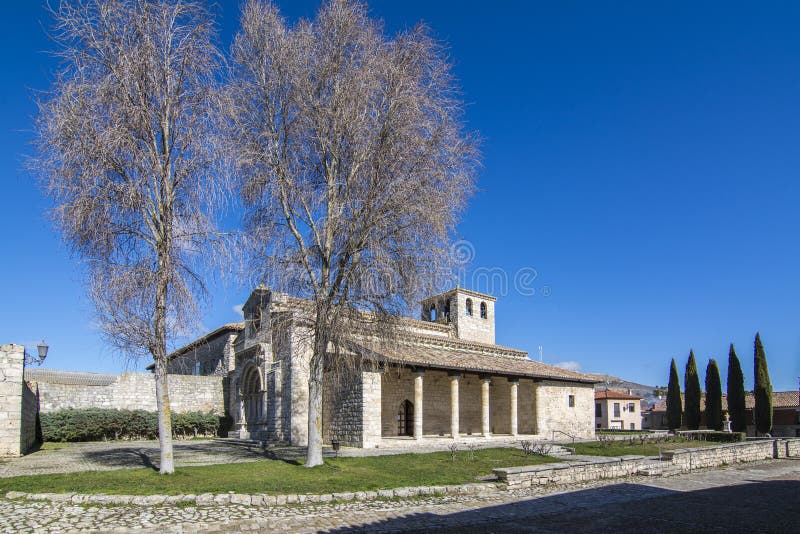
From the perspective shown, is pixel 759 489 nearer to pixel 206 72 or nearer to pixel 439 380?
pixel 439 380

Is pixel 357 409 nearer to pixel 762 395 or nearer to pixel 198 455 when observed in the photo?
pixel 198 455

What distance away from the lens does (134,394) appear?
85.7 feet

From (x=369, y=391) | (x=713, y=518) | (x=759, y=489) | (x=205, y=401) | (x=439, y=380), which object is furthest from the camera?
(x=205, y=401)

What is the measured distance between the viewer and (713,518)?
10.0m

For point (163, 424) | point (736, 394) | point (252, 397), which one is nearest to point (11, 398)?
point (163, 424)

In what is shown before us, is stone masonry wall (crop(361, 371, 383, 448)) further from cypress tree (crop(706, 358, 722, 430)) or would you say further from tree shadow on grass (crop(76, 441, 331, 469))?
cypress tree (crop(706, 358, 722, 430))

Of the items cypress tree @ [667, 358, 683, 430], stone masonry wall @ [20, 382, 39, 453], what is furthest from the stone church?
cypress tree @ [667, 358, 683, 430]

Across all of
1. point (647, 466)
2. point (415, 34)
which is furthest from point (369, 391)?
point (415, 34)

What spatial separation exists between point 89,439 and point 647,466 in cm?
2205

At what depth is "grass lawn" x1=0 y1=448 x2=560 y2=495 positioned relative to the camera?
34.1ft

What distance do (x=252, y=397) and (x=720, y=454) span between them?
19.7 meters

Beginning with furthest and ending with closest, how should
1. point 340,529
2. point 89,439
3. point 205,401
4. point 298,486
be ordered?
point 205,401 < point 89,439 < point 298,486 < point 340,529

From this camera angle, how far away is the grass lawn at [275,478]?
410 inches

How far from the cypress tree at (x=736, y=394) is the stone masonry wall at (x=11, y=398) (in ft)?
136
